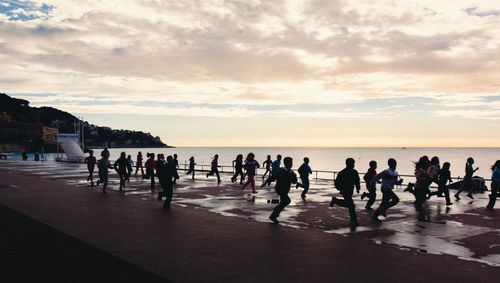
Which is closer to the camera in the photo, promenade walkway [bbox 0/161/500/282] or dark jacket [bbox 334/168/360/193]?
promenade walkway [bbox 0/161/500/282]

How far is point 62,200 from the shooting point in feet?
55.8

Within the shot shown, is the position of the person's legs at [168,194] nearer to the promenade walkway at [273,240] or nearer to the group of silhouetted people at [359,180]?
the group of silhouetted people at [359,180]

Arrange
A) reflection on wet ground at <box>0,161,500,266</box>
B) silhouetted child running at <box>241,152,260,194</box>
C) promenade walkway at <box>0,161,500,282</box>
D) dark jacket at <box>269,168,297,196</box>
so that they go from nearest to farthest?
promenade walkway at <box>0,161,500,282</box>
reflection on wet ground at <box>0,161,500,266</box>
dark jacket at <box>269,168,297,196</box>
silhouetted child running at <box>241,152,260,194</box>

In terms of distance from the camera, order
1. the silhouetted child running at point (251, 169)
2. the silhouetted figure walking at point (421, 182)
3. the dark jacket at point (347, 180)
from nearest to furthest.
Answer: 1. the dark jacket at point (347, 180)
2. the silhouetted figure walking at point (421, 182)
3. the silhouetted child running at point (251, 169)

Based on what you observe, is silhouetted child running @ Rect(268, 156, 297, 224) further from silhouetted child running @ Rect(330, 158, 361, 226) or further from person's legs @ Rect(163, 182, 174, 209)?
person's legs @ Rect(163, 182, 174, 209)

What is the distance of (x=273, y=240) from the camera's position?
Answer: 9.70m

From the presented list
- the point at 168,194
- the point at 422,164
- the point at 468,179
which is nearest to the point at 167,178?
the point at 168,194

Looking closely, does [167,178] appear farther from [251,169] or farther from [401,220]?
[401,220]

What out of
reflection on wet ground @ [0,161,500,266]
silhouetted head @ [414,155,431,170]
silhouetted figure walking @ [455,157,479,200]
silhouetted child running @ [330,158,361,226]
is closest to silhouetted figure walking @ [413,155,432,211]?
silhouetted head @ [414,155,431,170]

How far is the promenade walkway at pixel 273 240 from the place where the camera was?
717cm

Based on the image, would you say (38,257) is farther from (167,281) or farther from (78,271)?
(167,281)

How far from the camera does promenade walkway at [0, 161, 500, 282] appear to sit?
23.5 feet

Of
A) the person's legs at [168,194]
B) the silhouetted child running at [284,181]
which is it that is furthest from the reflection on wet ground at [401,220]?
the person's legs at [168,194]

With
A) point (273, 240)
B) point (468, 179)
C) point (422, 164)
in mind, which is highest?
point (422, 164)
